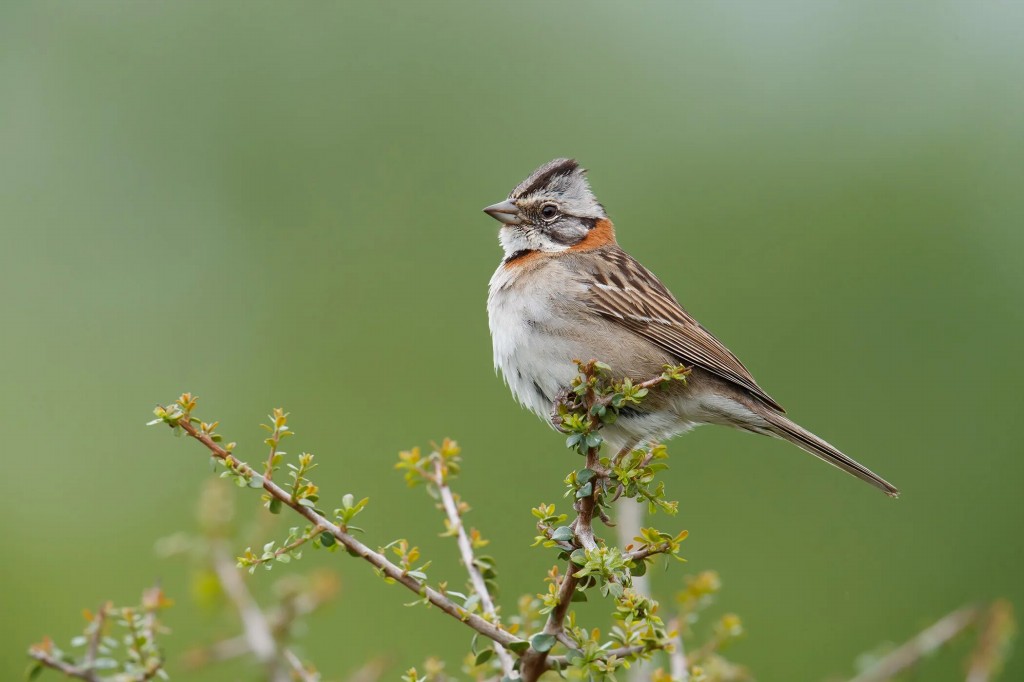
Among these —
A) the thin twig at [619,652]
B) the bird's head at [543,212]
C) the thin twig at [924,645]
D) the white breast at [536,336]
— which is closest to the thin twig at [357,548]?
the thin twig at [619,652]

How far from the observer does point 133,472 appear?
7.27 m

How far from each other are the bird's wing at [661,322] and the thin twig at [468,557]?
5.85 ft

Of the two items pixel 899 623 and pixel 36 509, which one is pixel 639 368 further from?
pixel 36 509

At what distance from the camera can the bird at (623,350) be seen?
15.4 ft

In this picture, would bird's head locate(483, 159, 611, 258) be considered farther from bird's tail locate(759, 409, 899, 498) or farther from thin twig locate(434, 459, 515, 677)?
thin twig locate(434, 459, 515, 677)

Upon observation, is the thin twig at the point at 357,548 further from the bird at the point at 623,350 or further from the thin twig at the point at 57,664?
the bird at the point at 623,350

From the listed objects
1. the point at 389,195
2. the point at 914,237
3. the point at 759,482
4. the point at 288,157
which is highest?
the point at 288,157

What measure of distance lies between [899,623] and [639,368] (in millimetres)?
2534

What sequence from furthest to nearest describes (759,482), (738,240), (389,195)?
1. (389,195)
2. (738,240)
3. (759,482)

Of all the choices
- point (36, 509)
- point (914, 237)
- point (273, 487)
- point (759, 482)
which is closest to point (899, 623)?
point (759, 482)

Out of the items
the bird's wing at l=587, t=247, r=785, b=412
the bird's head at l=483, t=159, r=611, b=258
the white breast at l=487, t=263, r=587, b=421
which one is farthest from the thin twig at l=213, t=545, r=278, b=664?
the bird's head at l=483, t=159, r=611, b=258

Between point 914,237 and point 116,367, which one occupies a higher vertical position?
point 116,367

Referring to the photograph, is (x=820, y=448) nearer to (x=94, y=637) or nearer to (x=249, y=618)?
(x=249, y=618)

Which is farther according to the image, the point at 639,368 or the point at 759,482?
the point at 759,482
